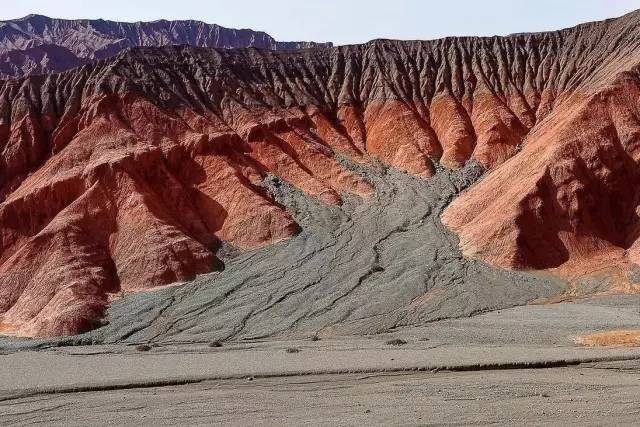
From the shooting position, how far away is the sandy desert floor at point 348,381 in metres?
18.0

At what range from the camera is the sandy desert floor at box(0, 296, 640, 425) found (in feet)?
59.1

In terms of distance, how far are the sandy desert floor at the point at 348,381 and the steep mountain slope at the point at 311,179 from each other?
547 cm

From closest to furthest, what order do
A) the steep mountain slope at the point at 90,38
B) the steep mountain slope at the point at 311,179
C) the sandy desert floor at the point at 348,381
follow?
the sandy desert floor at the point at 348,381, the steep mountain slope at the point at 311,179, the steep mountain slope at the point at 90,38

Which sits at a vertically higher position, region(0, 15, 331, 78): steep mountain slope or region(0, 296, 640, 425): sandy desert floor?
region(0, 15, 331, 78): steep mountain slope

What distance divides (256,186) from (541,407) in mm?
35544

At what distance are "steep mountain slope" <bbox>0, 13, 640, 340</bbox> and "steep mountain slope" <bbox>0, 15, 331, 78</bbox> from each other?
211 feet

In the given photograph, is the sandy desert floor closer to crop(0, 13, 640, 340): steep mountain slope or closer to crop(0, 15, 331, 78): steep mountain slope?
crop(0, 13, 640, 340): steep mountain slope

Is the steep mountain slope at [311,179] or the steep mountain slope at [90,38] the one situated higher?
the steep mountain slope at [90,38]

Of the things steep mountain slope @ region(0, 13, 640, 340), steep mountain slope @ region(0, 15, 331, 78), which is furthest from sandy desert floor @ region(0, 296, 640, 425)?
steep mountain slope @ region(0, 15, 331, 78)

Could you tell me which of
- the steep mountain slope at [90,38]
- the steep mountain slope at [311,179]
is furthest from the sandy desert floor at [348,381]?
the steep mountain slope at [90,38]

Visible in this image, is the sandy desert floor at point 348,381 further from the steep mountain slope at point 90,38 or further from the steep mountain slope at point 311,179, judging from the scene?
the steep mountain slope at point 90,38

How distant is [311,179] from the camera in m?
52.8

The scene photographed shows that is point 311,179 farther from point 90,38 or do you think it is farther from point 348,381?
point 90,38

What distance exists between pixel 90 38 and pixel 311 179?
10384 centimetres
